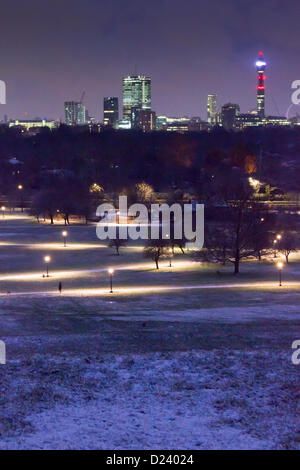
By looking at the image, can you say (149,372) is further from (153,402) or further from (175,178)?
(175,178)

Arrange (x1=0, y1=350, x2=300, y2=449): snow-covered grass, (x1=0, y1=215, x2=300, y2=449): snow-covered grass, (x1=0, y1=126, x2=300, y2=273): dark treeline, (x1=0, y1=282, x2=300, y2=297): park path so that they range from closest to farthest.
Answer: (x1=0, y1=350, x2=300, y2=449): snow-covered grass, (x1=0, y1=215, x2=300, y2=449): snow-covered grass, (x1=0, y1=282, x2=300, y2=297): park path, (x1=0, y1=126, x2=300, y2=273): dark treeline

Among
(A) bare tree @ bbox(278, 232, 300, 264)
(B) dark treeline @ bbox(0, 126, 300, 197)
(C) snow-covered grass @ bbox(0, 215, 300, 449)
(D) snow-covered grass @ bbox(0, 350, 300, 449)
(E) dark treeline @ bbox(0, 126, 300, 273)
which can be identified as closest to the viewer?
(D) snow-covered grass @ bbox(0, 350, 300, 449)

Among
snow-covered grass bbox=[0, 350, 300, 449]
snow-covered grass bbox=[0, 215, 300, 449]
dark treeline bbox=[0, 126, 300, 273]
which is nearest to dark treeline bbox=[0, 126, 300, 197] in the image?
dark treeline bbox=[0, 126, 300, 273]

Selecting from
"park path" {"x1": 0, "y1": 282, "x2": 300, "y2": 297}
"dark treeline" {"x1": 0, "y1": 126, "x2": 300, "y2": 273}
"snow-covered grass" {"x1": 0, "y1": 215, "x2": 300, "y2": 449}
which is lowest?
"park path" {"x1": 0, "y1": 282, "x2": 300, "y2": 297}

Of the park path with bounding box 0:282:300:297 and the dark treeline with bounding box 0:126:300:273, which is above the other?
the dark treeline with bounding box 0:126:300:273

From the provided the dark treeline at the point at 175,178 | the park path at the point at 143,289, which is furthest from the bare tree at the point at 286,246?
the park path at the point at 143,289

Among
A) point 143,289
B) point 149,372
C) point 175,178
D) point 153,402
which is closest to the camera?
point 153,402

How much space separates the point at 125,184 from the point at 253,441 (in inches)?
3592

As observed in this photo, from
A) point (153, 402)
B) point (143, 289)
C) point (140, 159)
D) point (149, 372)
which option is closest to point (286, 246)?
point (143, 289)

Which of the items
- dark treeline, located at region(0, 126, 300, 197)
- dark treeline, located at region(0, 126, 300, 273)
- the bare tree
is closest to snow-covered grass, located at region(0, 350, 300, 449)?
dark treeline, located at region(0, 126, 300, 273)

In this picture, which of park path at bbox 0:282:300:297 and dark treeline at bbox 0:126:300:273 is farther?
dark treeline at bbox 0:126:300:273

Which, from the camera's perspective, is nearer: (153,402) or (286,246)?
(153,402)

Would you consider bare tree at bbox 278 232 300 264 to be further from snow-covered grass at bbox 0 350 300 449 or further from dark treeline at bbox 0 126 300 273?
snow-covered grass at bbox 0 350 300 449

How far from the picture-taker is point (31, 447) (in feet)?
32.1
